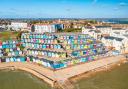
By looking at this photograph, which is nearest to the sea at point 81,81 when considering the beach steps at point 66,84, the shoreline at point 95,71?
the shoreline at point 95,71

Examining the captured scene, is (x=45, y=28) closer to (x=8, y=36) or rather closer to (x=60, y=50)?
(x=8, y=36)

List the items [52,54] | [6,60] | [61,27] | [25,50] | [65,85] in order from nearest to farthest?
[65,85], [6,60], [52,54], [25,50], [61,27]

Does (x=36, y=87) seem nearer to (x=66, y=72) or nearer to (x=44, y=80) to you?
(x=44, y=80)

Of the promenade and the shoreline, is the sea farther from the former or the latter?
the promenade

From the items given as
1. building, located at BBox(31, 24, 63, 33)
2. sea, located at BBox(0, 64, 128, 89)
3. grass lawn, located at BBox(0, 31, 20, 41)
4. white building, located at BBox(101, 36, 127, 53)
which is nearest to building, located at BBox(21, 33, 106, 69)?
white building, located at BBox(101, 36, 127, 53)

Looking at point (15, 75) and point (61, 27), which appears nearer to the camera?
point (15, 75)

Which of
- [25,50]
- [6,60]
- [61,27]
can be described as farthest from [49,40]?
[61,27]

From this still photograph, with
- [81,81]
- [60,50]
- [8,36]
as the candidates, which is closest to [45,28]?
[8,36]
